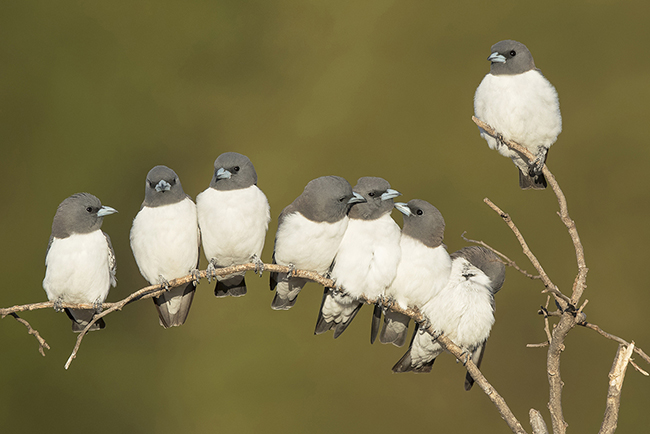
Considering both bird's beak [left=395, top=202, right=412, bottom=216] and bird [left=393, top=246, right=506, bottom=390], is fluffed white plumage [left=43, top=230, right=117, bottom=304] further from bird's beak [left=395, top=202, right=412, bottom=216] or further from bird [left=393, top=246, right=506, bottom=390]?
bird [left=393, top=246, right=506, bottom=390]

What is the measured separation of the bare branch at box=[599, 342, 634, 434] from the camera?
4.85 meters

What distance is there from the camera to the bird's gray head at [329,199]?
17.7 feet

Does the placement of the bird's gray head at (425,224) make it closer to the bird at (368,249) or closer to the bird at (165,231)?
the bird at (368,249)

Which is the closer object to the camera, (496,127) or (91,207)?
(91,207)

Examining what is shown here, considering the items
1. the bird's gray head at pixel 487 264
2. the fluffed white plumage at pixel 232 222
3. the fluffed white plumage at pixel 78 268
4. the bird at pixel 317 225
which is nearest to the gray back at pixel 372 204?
the bird at pixel 317 225

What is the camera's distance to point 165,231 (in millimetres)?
5398

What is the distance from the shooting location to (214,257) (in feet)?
18.4

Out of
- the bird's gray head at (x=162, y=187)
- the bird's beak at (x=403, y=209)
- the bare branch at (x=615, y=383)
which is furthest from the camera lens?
the bird's beak at (x=403, y=209)

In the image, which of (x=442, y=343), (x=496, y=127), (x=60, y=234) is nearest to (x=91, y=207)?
(x=60, y=234)

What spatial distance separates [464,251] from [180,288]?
296cm

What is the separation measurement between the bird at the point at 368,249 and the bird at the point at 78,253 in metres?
2.13

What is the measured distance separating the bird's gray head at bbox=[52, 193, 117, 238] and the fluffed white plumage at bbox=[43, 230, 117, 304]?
0.07 metres

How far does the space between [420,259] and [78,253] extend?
309cm

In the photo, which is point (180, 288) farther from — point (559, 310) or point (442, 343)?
point (559, 310)
